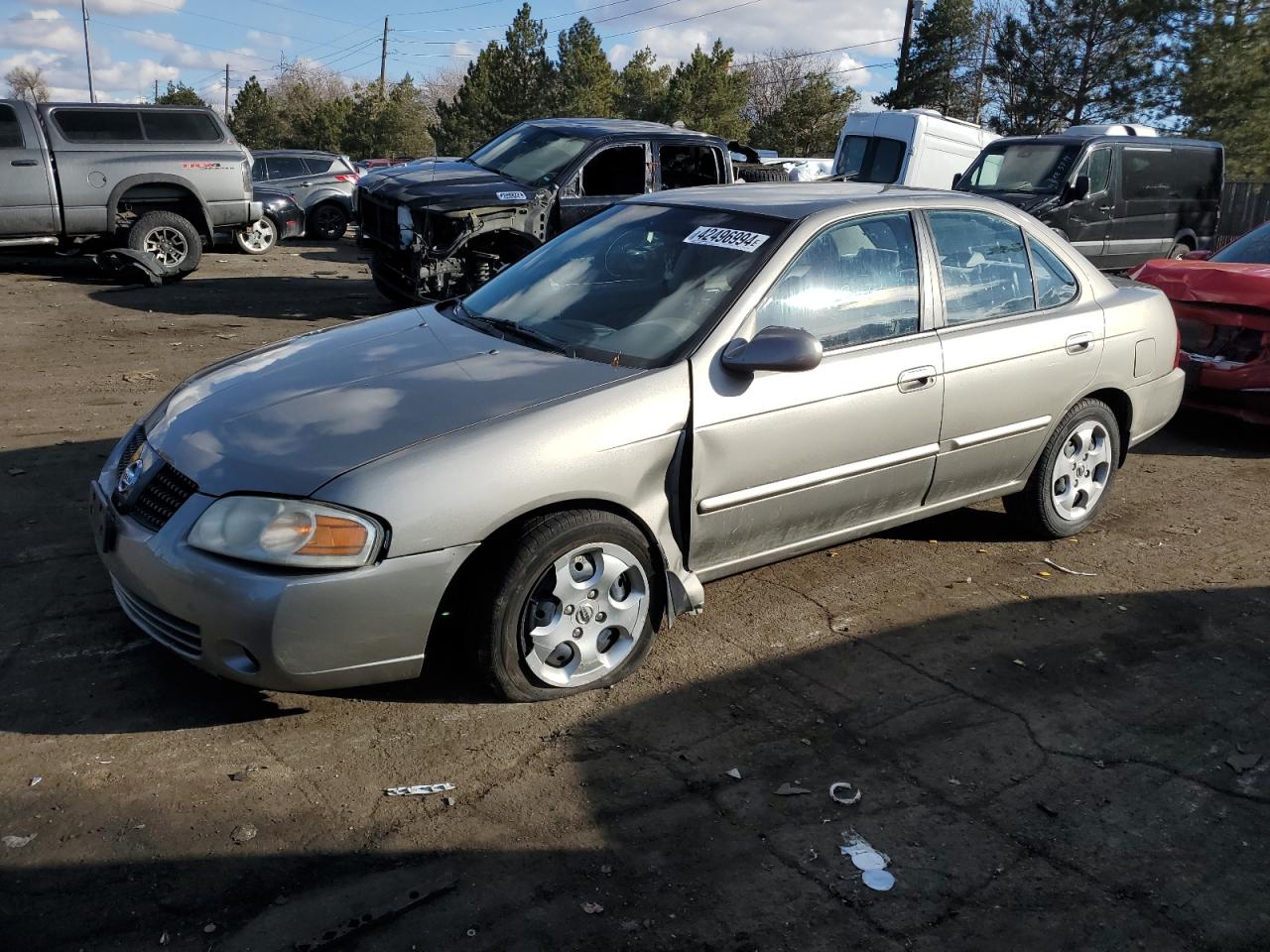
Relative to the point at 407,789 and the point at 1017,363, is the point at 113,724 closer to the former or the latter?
the point at 407,789

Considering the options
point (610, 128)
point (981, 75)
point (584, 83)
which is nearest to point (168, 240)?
point (610, 128)

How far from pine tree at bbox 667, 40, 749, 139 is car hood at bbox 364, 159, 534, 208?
3714cm

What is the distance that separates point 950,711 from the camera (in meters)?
3.83

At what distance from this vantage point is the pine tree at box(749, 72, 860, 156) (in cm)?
4184

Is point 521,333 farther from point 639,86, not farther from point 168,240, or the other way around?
point 639,86

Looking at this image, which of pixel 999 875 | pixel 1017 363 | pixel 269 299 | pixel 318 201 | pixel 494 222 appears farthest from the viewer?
pixel 318 201

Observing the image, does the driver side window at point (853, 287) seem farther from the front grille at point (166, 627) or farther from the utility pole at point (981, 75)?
the utility pole at point (981, 75)

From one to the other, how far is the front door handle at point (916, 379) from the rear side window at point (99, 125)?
1123cm

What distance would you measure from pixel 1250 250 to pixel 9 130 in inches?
479

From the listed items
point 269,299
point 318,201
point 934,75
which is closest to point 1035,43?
point 934,75

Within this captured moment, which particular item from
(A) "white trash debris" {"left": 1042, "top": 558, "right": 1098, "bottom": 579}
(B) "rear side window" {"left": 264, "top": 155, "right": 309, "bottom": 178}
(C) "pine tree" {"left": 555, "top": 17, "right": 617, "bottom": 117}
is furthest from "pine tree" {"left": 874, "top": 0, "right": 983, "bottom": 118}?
(A) "white trash debris" {"left": 1042, "top": 558, "right": 1098, "bottom": 579}

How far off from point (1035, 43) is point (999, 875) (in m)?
37.7

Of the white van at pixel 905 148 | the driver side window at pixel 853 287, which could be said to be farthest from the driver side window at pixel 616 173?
the white van at pixel 905 148

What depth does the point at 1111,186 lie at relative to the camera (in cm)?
1355
